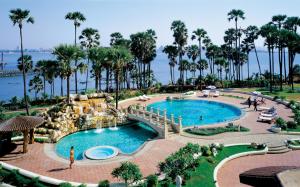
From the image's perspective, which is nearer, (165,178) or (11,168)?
(165,178)

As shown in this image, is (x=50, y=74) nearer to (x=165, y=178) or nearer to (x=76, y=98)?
(x=76, y=98)

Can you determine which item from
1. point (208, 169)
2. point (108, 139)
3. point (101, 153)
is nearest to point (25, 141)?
point (101, 153)

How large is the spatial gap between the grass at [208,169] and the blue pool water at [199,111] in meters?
11.3

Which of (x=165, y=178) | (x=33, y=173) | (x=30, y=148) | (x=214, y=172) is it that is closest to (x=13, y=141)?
(x=30, y=148)

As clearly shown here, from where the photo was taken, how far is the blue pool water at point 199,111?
41406 millimetres

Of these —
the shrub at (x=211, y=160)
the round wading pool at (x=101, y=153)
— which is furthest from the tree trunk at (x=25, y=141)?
the shrub at (x=211, y=160)

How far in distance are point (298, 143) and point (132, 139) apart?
16.5 metres

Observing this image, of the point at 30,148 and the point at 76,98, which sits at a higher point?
the point at 76,98

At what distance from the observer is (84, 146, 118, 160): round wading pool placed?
86.6 feet

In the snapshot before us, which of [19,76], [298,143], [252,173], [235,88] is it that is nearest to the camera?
[252,173]

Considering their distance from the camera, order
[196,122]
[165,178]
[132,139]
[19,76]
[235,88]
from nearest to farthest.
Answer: [165,178]
[132,139]
[196,122]
[235,88]
[19,76]

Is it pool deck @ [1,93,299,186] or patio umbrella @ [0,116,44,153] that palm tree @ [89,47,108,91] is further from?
patio umbrella @ [0,116,44,153]

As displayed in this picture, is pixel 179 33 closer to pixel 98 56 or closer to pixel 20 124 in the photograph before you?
pixel 98 56

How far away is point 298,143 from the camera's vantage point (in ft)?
95.4
